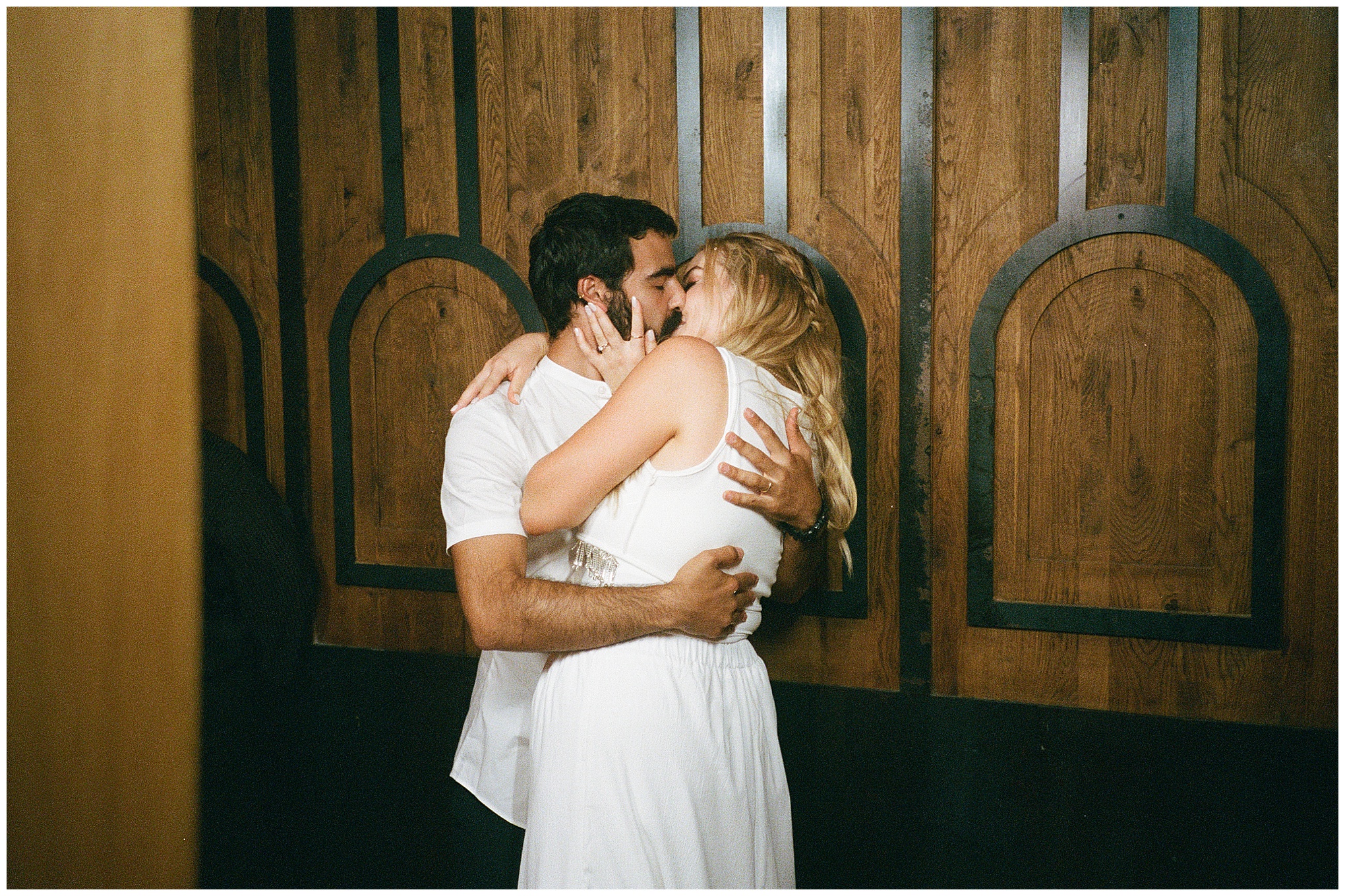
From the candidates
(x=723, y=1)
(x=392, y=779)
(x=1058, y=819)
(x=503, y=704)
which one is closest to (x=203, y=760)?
(x=392, y=779)

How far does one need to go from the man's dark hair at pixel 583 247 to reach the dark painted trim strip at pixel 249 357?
1413mm

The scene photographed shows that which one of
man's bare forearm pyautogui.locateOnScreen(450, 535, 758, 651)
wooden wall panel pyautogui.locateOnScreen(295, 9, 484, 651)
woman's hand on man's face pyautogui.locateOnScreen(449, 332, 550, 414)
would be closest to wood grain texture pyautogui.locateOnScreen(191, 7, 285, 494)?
wooden wall panel pyautogui.locateOnScreen(295, 9, 484, 651)

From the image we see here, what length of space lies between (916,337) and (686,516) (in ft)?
3.76

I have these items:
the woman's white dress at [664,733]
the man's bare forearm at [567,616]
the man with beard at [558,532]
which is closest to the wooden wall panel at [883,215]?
the man with beard at [558,532]

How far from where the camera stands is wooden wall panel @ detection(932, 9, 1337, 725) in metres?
2.00

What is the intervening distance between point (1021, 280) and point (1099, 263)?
195 millimetres

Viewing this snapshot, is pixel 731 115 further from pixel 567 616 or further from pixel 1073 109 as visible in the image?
pixel 567 616

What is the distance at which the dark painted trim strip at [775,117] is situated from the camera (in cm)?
228

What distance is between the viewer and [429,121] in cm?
261

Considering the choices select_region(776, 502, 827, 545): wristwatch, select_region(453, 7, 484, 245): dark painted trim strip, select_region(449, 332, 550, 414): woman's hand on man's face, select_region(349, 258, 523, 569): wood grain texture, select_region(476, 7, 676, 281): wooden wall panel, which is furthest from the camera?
select_region(349, 258, 523, 569): wood grain texture

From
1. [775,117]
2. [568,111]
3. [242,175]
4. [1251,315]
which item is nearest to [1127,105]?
[1251,315]

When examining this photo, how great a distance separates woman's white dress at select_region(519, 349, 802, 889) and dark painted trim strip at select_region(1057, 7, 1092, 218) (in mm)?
1165

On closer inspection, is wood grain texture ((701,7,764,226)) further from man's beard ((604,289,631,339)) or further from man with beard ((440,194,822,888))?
man's beard ((604,289,631,339))

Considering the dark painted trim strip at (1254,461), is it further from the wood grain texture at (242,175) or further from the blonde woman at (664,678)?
the wood grain texture at (242,175)
